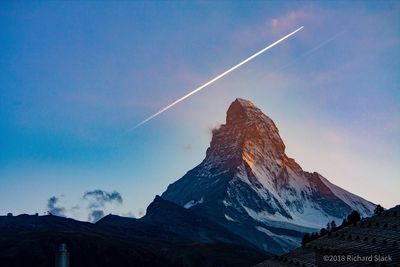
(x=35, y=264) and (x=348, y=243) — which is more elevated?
(x=35, y=264)

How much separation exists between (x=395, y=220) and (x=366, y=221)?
0.86m

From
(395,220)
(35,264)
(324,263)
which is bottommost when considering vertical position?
(324,263)

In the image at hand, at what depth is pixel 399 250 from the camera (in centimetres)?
963

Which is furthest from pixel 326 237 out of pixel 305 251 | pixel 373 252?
pixel 373 252

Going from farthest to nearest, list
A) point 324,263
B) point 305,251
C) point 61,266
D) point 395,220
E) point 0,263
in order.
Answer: point 0,263 < point 61,266 < point 305,251 < point 395,220 < point 324,263

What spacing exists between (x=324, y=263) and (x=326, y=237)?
196cm

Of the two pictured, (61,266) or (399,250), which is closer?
(399,250)

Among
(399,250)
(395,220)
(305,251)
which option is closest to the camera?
(399,250)

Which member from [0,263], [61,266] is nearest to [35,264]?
[0,263]

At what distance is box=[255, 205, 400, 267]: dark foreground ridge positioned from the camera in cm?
981

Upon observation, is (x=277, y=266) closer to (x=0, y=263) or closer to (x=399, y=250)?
(x=399, y=250)

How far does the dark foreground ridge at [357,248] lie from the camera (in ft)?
32.2

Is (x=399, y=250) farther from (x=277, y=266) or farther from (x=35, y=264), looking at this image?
(x=35, y=264)

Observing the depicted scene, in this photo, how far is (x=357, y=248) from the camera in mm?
10641
